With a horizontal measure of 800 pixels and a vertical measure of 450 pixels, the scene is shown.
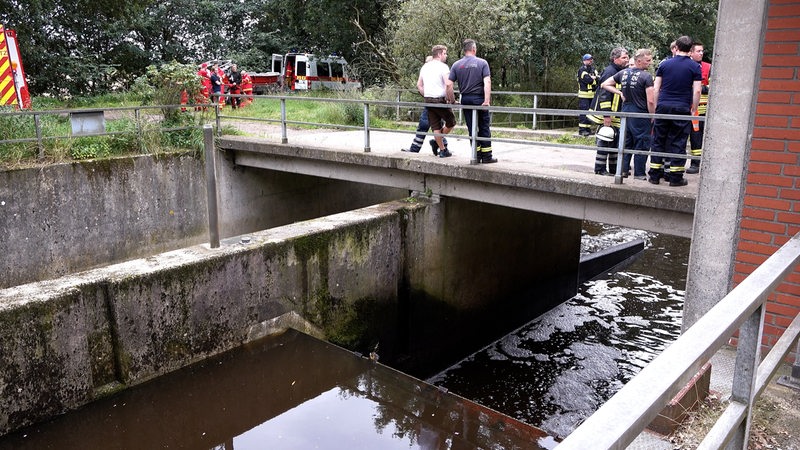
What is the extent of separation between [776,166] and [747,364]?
256 cm

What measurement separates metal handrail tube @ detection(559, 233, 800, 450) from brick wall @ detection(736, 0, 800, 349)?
2492 millimetres

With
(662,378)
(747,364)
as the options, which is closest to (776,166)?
(747,364)

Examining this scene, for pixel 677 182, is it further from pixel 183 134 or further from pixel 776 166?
pixel 183 134

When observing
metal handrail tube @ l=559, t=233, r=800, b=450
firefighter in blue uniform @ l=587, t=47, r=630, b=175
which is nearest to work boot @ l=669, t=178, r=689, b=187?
firefighter in blue uniform @ l=587, t=47, r=630, b=175

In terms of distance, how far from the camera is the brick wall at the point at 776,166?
163 inches

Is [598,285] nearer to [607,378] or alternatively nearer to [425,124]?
[607,378]

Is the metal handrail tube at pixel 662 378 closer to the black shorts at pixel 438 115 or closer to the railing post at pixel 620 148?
the railing post at pixel 620 148

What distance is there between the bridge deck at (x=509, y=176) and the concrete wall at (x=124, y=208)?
0.94 metres

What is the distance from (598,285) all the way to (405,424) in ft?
29.2

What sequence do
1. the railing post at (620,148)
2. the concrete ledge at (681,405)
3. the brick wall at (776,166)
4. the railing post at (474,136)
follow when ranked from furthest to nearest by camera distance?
the railing post at (474,136) < the railing post at (620,148) < the brick wall at (776,166) < the concrete ledge at (681,405)

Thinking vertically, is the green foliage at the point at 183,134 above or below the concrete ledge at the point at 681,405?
above

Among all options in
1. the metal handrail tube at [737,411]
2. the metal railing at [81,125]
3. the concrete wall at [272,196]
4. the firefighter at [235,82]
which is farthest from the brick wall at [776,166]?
the firefighter at [235,82]

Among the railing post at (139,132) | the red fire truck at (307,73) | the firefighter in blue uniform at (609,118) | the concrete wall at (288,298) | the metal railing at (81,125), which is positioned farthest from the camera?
the red fire truck at (307,73)

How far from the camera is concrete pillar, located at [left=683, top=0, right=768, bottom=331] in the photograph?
403cm
